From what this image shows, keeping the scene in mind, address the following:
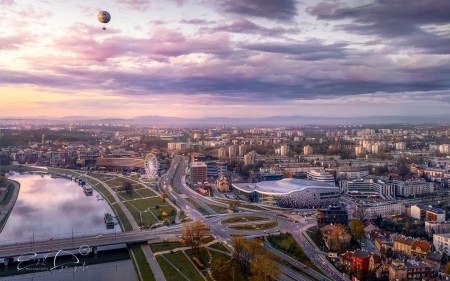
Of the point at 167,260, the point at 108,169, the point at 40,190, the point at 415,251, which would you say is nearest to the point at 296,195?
the point at 415,251

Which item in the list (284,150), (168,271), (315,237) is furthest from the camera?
(284,150)

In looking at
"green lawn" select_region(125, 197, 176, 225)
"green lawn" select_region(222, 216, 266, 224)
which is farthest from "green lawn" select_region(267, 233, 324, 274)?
"green lawn" select_region(125, 197, 176, 225)

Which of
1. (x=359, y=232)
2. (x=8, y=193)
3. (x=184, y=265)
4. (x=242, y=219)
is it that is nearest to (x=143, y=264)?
(x=184, y=265)

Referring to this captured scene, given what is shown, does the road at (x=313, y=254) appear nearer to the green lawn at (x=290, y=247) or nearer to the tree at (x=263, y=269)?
the green lawn at (x=290, y=247)

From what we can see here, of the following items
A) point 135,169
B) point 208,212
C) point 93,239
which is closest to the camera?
point 93,239

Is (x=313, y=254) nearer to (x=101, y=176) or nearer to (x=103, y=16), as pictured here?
(x=103, y=16)

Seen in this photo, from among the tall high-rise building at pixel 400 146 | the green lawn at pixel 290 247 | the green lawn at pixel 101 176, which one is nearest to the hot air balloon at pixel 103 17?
the green lawn at pixel 290 247

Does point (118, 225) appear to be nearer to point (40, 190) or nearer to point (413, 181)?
point (40, 190)
